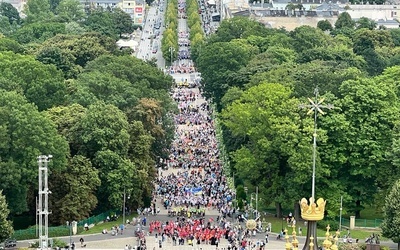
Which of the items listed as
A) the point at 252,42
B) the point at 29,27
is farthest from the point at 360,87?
the point at 29,27

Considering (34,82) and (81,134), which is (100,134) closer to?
(81,134)

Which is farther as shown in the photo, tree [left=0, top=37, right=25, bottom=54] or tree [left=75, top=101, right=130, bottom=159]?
tree [left=0, top=37, right=25, bottom=54]

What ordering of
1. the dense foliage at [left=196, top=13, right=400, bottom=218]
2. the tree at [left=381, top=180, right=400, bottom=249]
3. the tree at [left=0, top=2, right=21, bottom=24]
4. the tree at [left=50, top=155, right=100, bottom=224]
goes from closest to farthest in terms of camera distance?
the tree at [left=381, top=180, right=400, bottom=249] → the tree at [left=50, top=155, right=100, bottom=224] → the dense foliage at [left=196, top=13, right=400, bottom=218] → the tree at [left=0, top=2, right=21, bottom=24]

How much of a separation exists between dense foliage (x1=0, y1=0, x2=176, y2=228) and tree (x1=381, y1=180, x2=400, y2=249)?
18.2m

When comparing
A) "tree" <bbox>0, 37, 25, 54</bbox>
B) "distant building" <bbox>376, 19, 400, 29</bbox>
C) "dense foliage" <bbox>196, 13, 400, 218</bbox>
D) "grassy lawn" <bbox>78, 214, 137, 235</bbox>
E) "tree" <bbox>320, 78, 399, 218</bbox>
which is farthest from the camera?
"distant building" <bbox>376, 19, 400, 29</bbox>

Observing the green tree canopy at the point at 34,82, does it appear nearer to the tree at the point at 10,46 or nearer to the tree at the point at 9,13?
the tree at the point at 10,46

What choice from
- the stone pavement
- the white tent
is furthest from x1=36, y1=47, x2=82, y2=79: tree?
the stone pavement

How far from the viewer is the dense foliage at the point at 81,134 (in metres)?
64.0

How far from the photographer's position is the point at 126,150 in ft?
236

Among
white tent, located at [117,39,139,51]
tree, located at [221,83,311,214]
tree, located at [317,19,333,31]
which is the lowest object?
tree, located at [221,83,311,214]

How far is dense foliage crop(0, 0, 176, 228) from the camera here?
6397cm

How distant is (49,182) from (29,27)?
88412 mm

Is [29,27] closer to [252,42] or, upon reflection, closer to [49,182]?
[252,42]

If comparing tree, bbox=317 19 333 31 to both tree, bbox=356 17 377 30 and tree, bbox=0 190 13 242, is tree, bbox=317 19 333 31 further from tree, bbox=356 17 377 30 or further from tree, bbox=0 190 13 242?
tree, bbox=0 190 13 242
